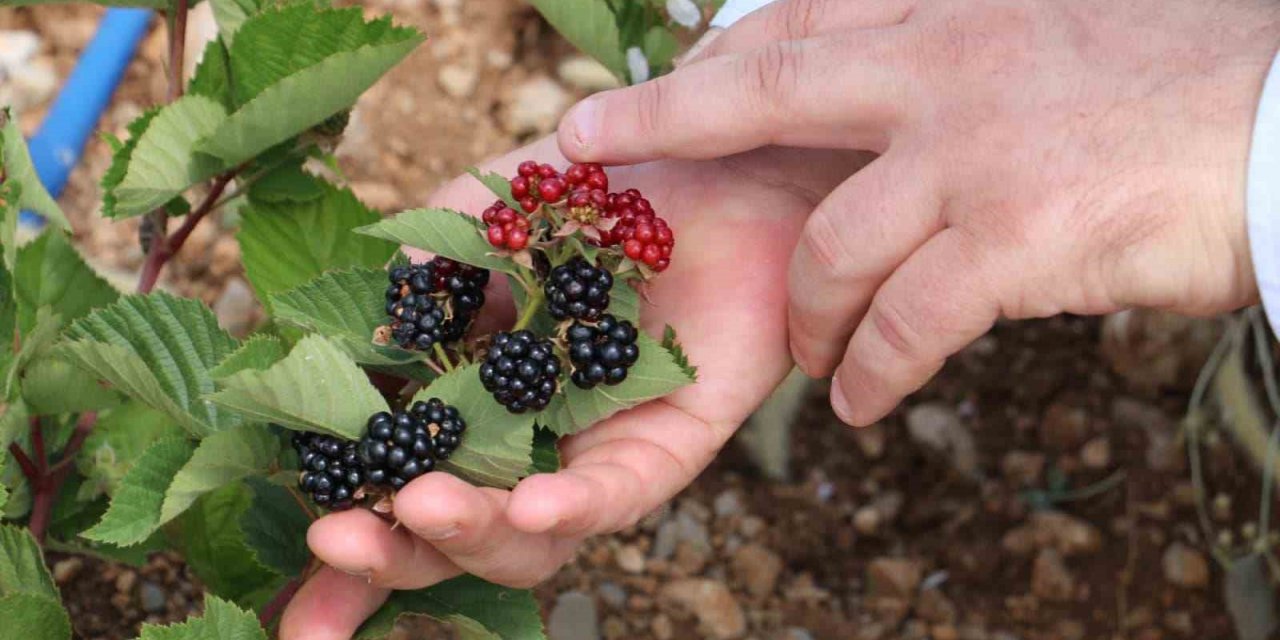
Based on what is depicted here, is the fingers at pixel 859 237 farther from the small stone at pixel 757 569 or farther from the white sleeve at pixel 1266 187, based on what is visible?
the small stone at pixel 757 569

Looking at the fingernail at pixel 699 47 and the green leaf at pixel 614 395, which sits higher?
the fingernail at pixel 699 47

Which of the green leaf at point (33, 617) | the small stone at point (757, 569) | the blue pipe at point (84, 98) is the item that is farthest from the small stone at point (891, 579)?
the blue pipe at point (84, 98)

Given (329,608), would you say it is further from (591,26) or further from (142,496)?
(591,26)

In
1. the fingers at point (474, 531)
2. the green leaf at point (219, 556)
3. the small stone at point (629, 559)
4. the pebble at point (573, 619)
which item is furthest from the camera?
the small stone at point (629, 559)

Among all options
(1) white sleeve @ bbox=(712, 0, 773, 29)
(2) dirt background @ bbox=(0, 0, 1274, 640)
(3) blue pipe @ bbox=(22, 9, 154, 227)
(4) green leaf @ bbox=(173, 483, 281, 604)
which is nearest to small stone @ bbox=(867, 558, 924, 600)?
(2) dirt background @ bbox=(0, 0, 1274, 640)

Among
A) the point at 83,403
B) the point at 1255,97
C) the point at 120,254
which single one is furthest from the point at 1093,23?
the point at 120,254

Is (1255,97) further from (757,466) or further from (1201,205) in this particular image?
(757,466)
